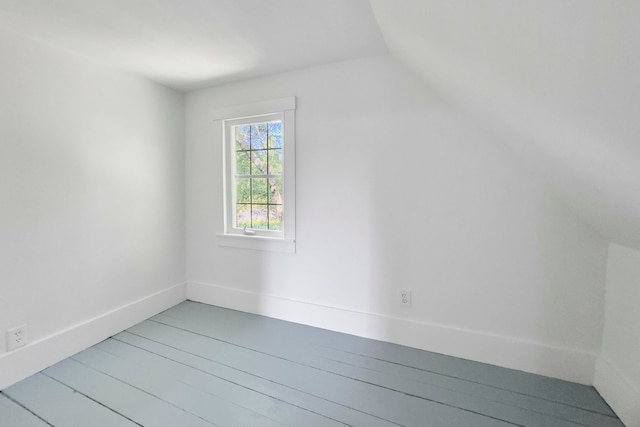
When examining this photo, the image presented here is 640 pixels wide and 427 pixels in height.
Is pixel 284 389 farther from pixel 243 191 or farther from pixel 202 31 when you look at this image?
pixel 202 31

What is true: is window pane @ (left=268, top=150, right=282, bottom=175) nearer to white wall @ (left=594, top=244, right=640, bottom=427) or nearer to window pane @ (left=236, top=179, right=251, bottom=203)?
window pane @ (left=236, top=179, right=251, bottom=203)

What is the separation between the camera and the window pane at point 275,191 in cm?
275

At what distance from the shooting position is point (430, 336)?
2174mm

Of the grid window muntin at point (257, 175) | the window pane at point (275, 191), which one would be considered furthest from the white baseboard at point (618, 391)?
the window pane at point (275, 191)

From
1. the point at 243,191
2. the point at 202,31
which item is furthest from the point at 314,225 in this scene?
the point at 202,31

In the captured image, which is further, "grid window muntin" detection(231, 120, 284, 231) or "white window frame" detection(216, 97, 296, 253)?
"grid window muntin" detection(231, 120, 284, 231)

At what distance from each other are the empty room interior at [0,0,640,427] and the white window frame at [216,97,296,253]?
2cm

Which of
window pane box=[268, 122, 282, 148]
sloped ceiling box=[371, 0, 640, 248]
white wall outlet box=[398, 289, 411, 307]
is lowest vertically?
white wall outlet box=[398, 289, 411, 307]

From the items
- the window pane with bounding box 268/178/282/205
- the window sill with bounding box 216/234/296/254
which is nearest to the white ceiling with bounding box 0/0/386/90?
the window pane with bounding box 268/178/282/205

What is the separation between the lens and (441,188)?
2113mm

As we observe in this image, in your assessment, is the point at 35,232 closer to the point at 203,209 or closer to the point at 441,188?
the point at 203,209

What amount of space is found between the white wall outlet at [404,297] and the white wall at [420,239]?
0.14 feet

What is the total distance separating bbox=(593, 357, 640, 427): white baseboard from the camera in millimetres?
1453

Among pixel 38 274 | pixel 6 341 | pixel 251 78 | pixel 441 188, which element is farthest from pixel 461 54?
pixel 6 341
